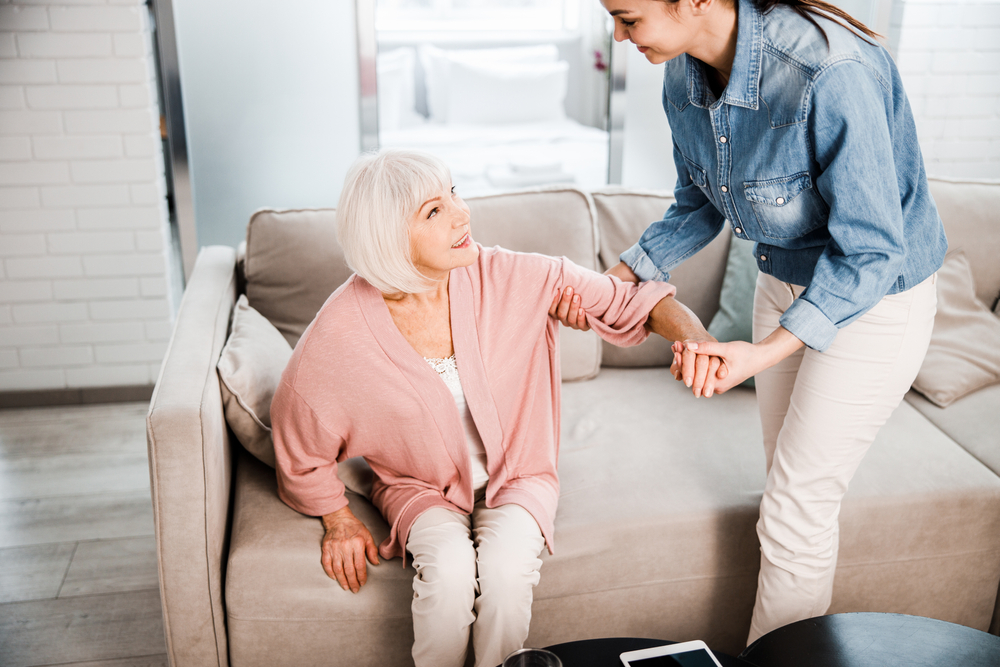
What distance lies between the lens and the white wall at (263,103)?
264 centimetres

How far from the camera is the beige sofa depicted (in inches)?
56.7

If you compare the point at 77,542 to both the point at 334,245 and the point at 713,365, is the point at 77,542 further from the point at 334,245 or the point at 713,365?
the point at 713,365

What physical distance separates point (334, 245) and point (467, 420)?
691 millimetres

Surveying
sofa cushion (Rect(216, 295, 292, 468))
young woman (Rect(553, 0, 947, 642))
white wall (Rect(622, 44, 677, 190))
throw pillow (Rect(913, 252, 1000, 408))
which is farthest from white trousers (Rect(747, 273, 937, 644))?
white wall (Rect(622, 44, 677, 190))

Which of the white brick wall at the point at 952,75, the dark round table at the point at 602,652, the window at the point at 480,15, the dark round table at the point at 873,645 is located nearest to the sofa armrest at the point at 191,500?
the dark round table at the point at 602,652

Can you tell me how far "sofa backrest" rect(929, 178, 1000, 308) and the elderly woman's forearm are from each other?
3.78 feet

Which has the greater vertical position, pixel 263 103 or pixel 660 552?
pixel 263 103

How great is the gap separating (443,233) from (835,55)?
0.66 meters

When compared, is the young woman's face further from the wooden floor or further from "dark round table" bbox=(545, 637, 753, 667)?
the wooden floor

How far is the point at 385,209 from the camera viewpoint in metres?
1.35

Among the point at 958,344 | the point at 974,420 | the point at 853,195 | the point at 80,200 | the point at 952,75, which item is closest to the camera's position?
the point at 853,195

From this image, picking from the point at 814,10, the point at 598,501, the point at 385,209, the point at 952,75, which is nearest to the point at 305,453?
the point at 385,209

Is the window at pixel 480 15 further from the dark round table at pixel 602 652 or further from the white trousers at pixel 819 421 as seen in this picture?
the dark round table at pixel 602 652

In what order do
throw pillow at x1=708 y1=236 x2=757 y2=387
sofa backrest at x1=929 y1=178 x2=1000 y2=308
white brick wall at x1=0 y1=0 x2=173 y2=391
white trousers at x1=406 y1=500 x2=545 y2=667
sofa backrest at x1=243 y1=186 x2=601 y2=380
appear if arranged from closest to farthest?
white trousers at x1=406 y1=500 x2=545 y2=667 → sofa backrest at x1=243 y1=186 x2=601 y2=380 → throw pillow at x1=708 y1=236 x2=757 y2=387 → sofa backrest at x1=929 y1=178 x2=1000 y2=308 → white brick wall at x1=0 y1=0 x2=173 y2=391
